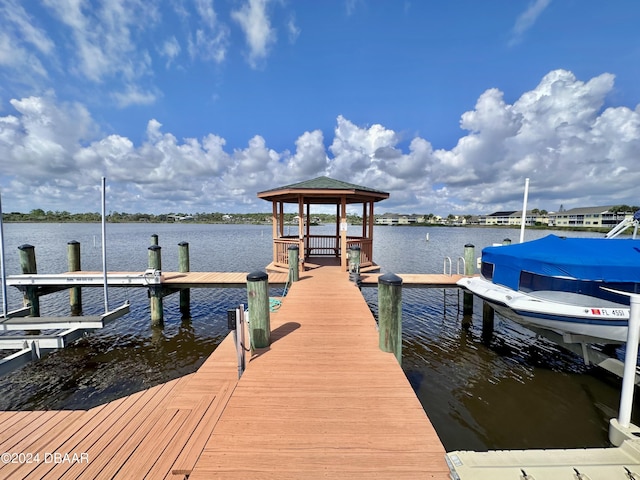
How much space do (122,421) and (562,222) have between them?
126 m

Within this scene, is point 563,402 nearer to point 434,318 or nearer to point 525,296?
point 525,296

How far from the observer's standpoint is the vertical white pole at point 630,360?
336cm

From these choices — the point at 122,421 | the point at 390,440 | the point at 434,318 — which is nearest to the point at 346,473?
the point at 390,440

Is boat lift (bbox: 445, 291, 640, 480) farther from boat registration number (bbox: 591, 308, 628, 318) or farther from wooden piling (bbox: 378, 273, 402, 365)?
boat registration number (bbox: 591, 308, 628, 318)

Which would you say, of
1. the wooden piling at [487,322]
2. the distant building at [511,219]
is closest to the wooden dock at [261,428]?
the wooden piling at [487,322]

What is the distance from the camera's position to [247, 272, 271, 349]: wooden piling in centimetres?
464

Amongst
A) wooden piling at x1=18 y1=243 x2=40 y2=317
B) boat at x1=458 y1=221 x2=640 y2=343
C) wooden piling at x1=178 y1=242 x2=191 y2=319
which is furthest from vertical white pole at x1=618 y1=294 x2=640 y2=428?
wooden piling at x1=18 y1=243 x2=40 y2=317

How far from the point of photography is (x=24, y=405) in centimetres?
621

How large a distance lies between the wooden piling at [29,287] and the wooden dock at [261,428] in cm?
803

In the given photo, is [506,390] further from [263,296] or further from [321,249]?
[321,249]

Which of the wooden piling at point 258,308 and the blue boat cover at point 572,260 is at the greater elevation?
the blue boat cover at point 572,260

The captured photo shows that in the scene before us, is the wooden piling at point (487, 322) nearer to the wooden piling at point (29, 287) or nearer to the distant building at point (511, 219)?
the wooden piling at point (29, 287)

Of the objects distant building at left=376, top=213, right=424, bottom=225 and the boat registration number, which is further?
distant building at left=376, top=213, right=424, bottom=225

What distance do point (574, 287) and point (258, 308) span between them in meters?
6.37
